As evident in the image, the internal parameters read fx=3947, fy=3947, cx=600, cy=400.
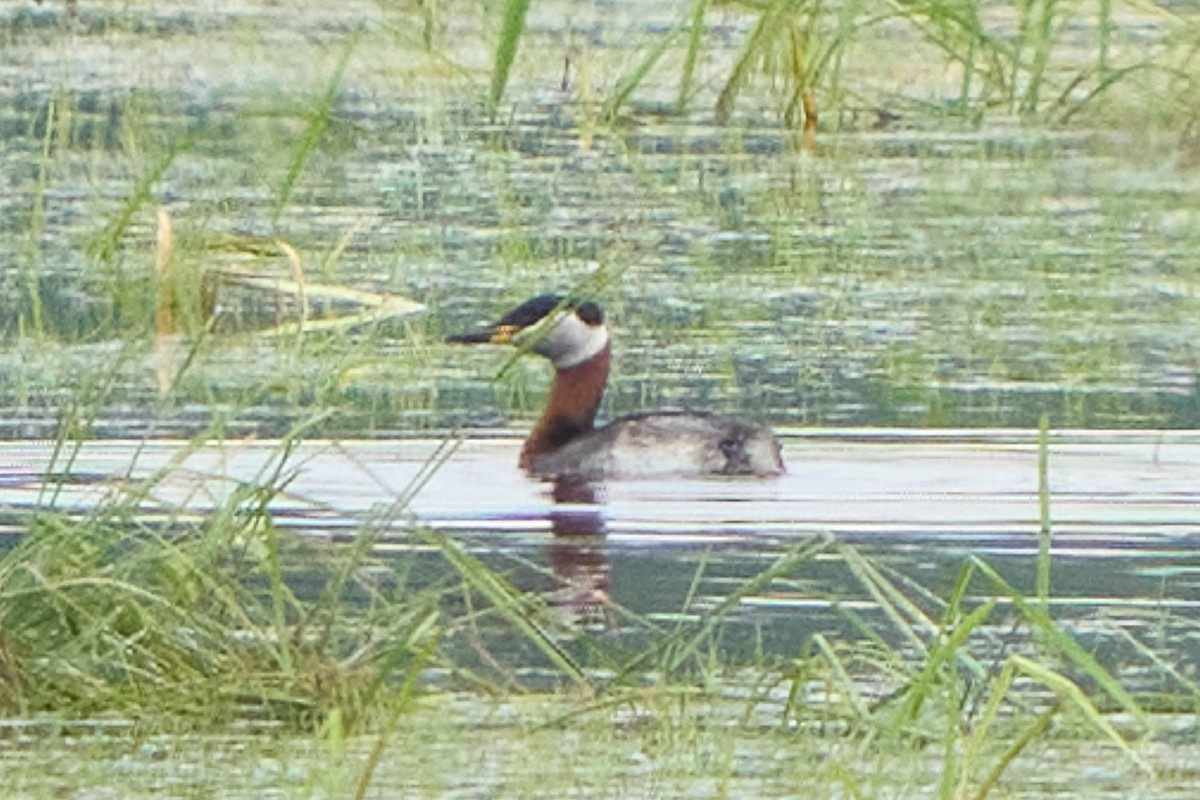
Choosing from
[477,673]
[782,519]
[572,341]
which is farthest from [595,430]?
[477,673]

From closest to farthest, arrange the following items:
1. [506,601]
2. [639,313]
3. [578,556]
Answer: [506,601], [578,556], [639,313]

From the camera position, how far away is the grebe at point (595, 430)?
698cm

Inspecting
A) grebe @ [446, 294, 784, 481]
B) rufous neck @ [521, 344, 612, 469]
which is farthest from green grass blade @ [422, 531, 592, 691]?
rufous neck @ [521, 344, 612, 469]

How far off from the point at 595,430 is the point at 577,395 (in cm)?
34

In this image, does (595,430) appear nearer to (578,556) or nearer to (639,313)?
(639,313)

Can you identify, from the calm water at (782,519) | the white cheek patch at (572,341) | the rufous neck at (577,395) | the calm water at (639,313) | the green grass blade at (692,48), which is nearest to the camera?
the calm water at (782,519)

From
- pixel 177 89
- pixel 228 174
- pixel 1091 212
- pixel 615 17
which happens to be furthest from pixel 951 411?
pixel 615 17

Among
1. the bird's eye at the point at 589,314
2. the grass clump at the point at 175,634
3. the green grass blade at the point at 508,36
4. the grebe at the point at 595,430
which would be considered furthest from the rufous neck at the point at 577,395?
the grass clump at the point at 175,634

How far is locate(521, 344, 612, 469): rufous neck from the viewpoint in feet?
25.4

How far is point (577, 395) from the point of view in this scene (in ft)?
26.0

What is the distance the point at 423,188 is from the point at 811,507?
10.1 feet

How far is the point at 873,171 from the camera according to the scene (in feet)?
32.3

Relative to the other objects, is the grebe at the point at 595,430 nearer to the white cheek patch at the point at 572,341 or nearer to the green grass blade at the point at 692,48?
the white cheek patch at the point at 572,341

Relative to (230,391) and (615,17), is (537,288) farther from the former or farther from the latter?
(615,17)
